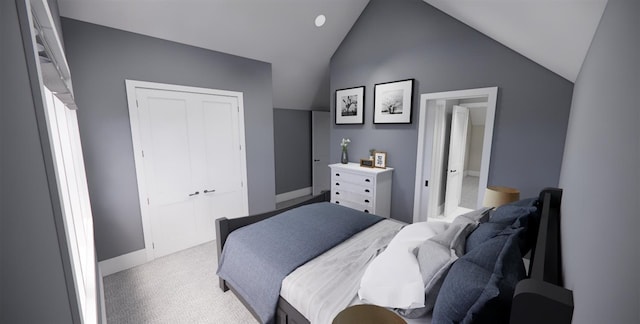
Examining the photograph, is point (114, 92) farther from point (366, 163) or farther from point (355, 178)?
point (366, 163)

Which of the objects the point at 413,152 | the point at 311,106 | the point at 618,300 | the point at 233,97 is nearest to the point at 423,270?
the point at 618,300

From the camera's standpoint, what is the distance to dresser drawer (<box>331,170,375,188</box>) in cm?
331

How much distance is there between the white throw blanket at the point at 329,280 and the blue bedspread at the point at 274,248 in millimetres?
67

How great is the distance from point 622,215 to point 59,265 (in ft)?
4.00

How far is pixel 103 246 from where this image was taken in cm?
249

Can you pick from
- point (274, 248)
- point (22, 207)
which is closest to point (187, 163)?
point (274, 248)

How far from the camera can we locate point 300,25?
316 centimetres

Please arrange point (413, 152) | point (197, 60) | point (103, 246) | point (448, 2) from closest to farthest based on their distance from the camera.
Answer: point (448, 2), point (103, 246), point (197, 60), point (413, 152)

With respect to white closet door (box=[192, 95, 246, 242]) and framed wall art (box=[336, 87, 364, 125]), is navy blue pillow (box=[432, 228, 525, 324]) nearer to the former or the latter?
framed wall art (box=[336, 87, 364, 125])

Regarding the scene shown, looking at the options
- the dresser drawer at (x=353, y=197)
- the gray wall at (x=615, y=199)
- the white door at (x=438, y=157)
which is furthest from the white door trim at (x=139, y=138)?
the gray wall at (x=615, y=199)

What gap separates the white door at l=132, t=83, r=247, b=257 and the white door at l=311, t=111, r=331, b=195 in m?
2.16

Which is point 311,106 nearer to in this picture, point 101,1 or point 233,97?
point 233,97

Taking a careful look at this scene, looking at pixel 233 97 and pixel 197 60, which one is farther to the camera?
pixel 233 97

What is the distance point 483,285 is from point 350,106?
3180mm
